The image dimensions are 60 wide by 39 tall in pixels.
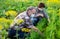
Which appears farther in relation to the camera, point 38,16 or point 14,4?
point 14,4

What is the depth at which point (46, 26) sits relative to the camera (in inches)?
165

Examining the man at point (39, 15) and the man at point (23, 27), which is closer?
the man at point (23, 27)

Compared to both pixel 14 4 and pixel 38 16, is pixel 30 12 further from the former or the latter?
pixel 14 4

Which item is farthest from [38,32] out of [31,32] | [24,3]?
[24,3]

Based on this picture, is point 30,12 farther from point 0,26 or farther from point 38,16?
point 0,26

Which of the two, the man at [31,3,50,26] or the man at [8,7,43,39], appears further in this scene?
the man at [31,3,50,26]

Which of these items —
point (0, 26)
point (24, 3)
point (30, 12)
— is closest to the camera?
point (0, 26)

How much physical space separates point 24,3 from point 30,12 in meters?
2.24

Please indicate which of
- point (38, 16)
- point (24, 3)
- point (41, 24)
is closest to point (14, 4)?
point (24, 3)

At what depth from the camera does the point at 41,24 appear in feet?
13.6

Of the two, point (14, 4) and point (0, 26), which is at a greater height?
point (0, 26)

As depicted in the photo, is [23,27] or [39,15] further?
[39,15]

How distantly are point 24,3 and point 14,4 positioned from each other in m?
0.25

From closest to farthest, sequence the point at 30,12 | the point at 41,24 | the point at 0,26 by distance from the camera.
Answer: the point at 0,26 → the point at 41,24 → the point at 30,12
